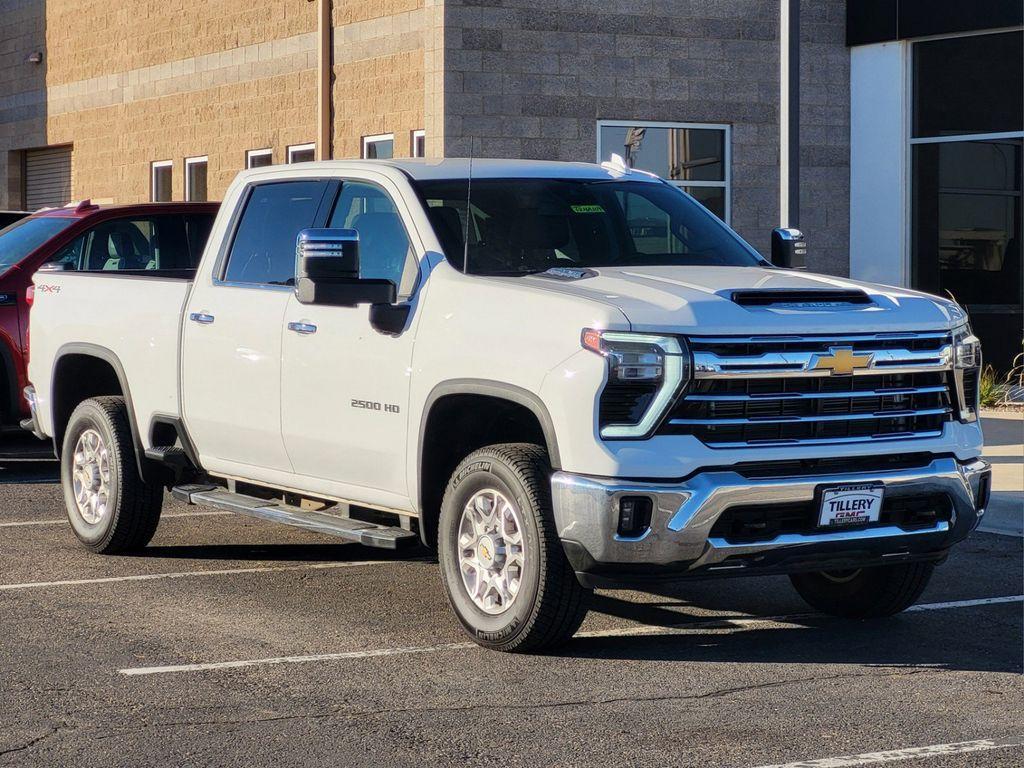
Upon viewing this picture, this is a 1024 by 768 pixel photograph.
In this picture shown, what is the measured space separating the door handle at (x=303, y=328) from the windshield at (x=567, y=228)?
750 mm

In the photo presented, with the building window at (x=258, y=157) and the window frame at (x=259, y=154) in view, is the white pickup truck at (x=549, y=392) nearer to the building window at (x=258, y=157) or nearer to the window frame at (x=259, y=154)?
the window frame at (x=259, y=154)

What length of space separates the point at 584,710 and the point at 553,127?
15122 mm

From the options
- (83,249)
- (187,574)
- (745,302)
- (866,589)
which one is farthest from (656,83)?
(745,302)

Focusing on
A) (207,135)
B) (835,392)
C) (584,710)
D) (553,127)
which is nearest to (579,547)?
(584,710)

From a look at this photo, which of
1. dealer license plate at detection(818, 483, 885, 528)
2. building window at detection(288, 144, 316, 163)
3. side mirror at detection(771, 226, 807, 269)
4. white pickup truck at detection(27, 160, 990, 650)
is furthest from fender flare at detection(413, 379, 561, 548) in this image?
building window at detection(288, 144, 316, 163)

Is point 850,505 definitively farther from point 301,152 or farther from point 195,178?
point 195,178

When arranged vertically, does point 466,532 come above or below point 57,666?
above

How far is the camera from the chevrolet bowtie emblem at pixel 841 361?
6613 mm

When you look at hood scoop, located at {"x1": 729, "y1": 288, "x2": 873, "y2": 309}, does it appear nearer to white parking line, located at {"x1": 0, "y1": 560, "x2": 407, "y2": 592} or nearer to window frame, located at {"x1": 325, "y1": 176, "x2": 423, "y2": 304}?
window frame, located at {"x1": 325, "y1": 176, "x2": 423, "y2": 304}

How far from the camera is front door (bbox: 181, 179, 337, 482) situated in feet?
26.5

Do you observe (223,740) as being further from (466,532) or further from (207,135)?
(207,135)

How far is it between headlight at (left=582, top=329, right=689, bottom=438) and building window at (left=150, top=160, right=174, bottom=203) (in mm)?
22068

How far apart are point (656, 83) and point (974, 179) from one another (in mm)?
3987

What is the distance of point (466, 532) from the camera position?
705cm
